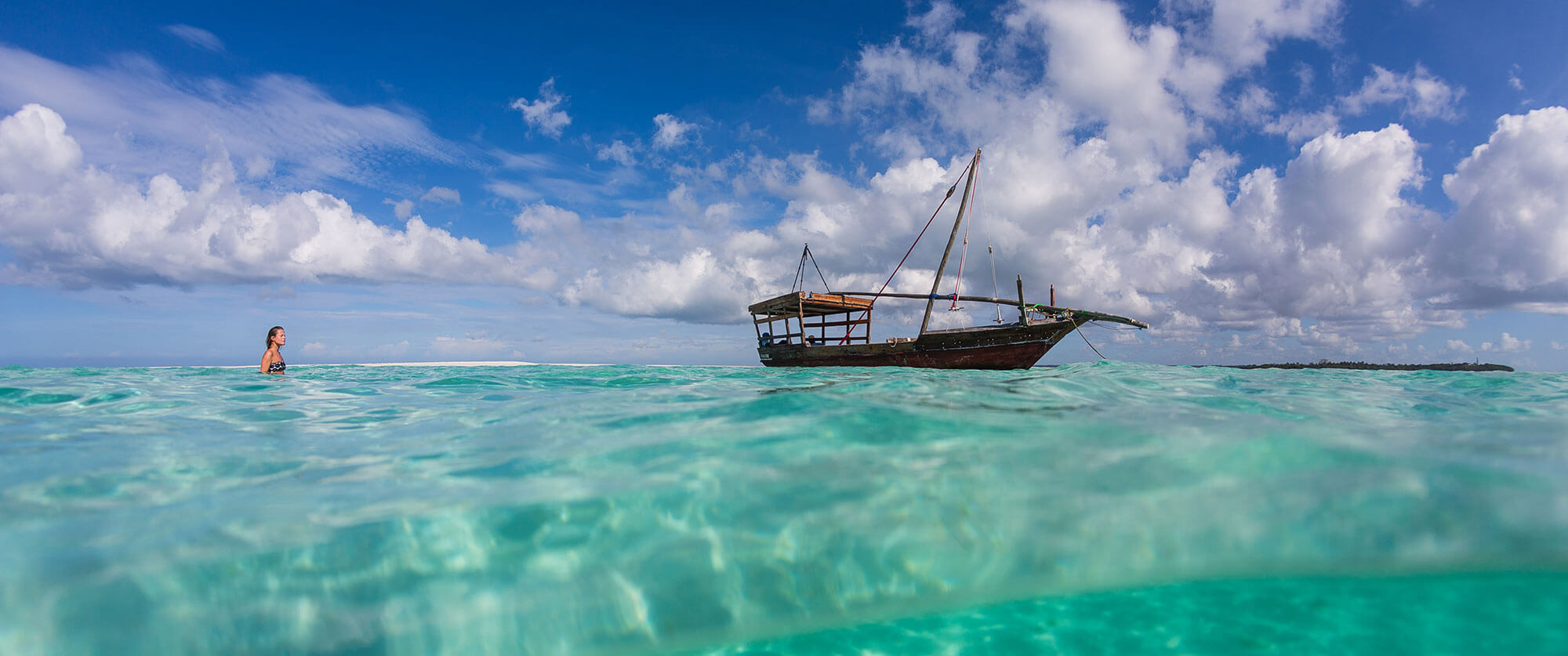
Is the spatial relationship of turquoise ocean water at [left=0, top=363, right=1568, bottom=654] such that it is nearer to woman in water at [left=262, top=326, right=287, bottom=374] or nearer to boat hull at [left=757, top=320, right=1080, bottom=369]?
woman in water at [left=262, top=326, right=287, bottom=374]

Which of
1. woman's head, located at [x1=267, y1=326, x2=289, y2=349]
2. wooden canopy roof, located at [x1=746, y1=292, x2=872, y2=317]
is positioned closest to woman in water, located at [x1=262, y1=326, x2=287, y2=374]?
woman's head, located at [x1=267, y1=326, x2=289, y2=349]

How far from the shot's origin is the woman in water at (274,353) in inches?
508

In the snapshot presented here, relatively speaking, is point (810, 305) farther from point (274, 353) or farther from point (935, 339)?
point (274, 353)

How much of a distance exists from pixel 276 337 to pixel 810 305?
15782 millimetres

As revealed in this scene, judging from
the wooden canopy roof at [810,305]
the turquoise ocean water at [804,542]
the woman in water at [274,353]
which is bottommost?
the turquoise ocean water at [804,542]

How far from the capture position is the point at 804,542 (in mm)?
3291

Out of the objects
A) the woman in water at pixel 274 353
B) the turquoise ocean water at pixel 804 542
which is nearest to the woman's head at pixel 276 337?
the woman in water at pixel 274 353

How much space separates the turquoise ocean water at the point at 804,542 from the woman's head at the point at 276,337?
30.5 feet

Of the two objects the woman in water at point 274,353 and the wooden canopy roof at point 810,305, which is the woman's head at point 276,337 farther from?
the wooden canopy roof at point 810,305

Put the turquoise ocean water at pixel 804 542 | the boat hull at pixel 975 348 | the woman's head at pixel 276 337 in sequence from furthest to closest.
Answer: the boat hull at pixel 975 348, the woman's head at pixel 276 337, the turquoise ocean water at pixel 804 542

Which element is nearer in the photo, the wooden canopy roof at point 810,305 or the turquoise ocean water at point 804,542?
the turquoise ocean water at point 804,542

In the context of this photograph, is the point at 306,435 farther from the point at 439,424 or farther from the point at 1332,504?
the point at 1332,504

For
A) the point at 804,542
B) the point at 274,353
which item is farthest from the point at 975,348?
the point at 274,353

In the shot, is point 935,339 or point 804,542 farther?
point 935,339
